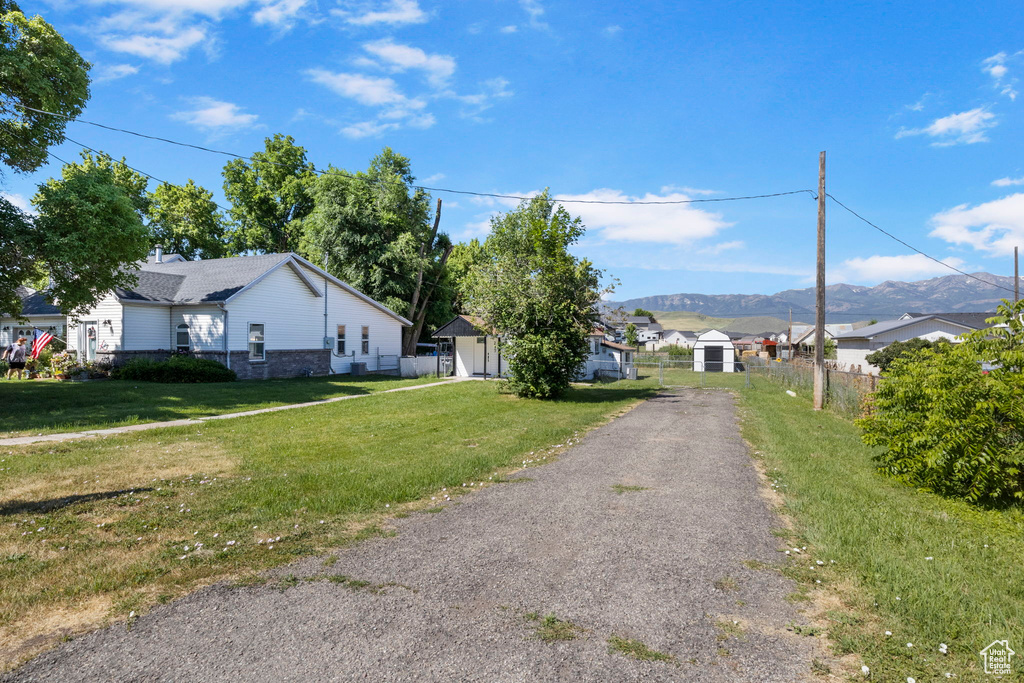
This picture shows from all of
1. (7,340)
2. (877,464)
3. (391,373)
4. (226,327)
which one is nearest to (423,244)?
(391,373)

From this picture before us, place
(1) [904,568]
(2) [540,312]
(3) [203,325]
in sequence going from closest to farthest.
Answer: (1) [904,568] → (2) [540,312] → (3) [203,325]

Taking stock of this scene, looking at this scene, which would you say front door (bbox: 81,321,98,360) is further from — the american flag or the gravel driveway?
the gravel driveway

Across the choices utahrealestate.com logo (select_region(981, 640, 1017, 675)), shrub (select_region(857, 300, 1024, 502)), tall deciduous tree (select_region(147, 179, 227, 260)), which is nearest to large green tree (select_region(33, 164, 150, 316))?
shrub (select_region(857, 300, 1024, 502))

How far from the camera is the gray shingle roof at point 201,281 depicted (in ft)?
83.5

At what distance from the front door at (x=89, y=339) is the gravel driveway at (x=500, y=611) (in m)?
25.4

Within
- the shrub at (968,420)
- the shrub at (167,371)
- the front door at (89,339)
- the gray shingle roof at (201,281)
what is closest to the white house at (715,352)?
the gray shingle roof at (201,281)

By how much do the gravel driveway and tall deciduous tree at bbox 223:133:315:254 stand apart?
45.2 meters

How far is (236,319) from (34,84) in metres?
11.6

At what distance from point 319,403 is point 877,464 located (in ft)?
49.3

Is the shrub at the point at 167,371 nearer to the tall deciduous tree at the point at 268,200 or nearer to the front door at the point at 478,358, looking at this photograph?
the front door at the point at 478,358

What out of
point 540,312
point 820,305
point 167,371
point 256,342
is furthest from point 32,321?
point 820,305

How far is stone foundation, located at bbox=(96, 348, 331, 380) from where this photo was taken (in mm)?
24609

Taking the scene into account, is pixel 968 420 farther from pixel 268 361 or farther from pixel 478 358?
pixel 268 361

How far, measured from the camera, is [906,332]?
41875mm
